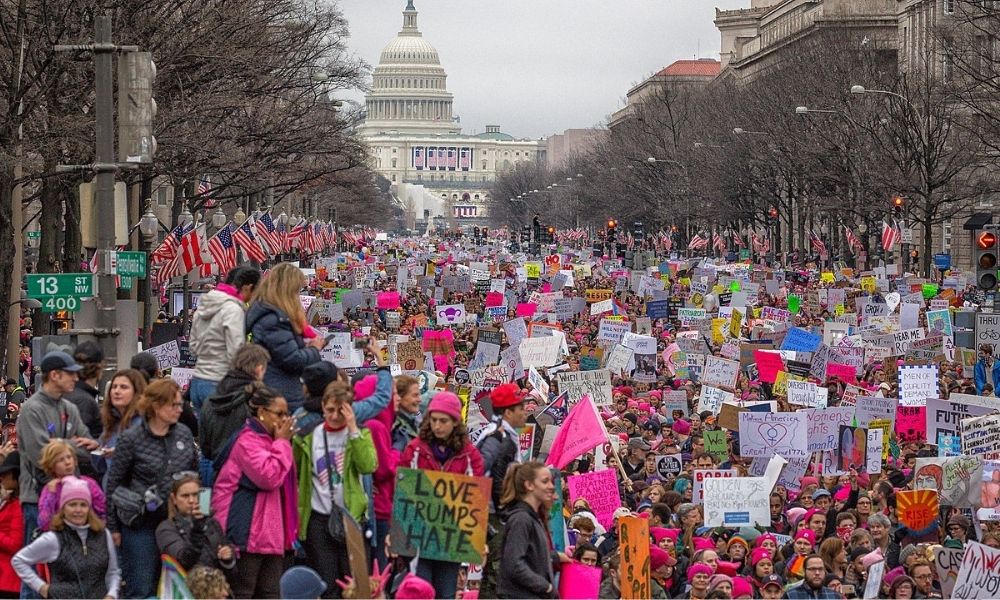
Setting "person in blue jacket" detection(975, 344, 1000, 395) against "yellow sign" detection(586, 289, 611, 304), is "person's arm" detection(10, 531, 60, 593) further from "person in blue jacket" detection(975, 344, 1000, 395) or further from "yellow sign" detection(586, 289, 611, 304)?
"yellow sign" detection(586, 289, 611, 304)

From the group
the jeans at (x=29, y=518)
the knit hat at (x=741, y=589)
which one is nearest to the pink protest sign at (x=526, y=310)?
the knit hat at (x=741, y=589)

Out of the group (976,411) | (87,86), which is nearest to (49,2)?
(87,86)

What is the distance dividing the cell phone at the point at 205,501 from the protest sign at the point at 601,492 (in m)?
4.36

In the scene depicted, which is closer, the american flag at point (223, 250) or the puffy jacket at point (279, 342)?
the puffy jacket at point (279, 342)

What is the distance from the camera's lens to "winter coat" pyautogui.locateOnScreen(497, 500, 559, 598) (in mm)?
8820

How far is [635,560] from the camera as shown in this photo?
10414mm

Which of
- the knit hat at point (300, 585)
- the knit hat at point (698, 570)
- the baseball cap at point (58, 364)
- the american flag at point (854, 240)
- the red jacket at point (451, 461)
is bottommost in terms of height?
the knit hat at point (698, 570)

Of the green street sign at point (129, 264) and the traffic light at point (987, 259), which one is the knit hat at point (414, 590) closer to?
the green street sign at point (129, 264)

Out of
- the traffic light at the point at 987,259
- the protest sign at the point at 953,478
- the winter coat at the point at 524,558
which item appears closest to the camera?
the winter coat at the point at 524,558

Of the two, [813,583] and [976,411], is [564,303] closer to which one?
[976,411]

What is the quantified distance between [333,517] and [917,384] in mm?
10656

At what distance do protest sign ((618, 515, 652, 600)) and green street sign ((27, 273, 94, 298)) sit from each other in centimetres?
650

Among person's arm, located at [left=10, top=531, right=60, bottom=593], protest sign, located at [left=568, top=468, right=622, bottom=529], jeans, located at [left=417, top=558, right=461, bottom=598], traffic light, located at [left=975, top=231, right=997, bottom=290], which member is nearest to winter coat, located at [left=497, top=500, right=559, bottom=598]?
jeans, located at [left=417, top=558, right=461, bottom=598]

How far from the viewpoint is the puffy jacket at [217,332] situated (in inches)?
417
